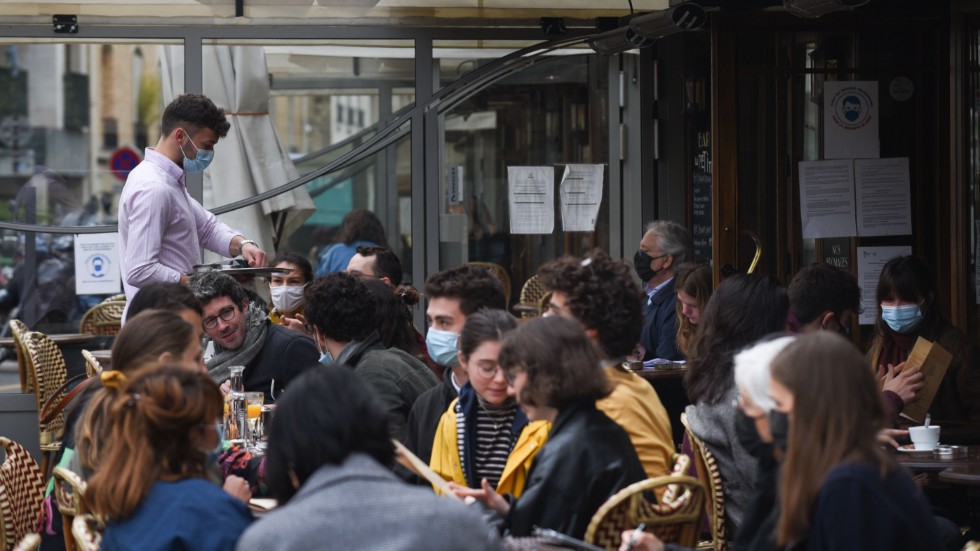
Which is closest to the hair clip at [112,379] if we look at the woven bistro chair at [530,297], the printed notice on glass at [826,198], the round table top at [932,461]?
the round table top at [932,461]

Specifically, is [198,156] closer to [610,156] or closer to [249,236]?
[249,236]

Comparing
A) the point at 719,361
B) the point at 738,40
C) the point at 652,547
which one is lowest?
the point at 652,547

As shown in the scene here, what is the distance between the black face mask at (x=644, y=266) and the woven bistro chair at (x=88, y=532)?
4593 mm

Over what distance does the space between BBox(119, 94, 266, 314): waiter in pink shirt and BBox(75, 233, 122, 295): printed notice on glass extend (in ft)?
11.0

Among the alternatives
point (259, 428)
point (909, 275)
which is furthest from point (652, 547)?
point (909, 275)

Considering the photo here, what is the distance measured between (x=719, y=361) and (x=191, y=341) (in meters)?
1.66

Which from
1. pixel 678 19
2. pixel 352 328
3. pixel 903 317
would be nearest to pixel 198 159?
pixel 352 328

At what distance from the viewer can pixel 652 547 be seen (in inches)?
121

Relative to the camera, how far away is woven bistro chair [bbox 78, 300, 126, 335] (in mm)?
9109

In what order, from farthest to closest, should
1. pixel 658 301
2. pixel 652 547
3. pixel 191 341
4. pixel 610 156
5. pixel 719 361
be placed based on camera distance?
pixel 610 156
pixel 658 301
pixel 719 361
pixel 191 341
pixel 652 547

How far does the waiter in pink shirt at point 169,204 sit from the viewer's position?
5.61 metres

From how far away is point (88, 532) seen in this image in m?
3.21

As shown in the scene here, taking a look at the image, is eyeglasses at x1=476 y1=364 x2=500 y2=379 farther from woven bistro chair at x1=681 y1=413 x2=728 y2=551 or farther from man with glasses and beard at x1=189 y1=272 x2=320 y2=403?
man with glasses and beard at x1=189 y1=272 x2=320 y2=403

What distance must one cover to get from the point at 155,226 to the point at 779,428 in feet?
11.4
